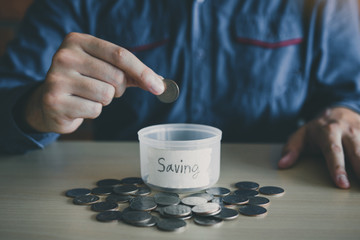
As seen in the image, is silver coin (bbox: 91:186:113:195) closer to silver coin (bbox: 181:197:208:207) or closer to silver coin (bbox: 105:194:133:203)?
silver coin (bbox: 105:194:133:203)

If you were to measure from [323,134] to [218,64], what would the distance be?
43 cm

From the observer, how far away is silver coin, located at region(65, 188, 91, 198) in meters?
0.61

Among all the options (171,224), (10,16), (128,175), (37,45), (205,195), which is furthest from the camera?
(10,16)

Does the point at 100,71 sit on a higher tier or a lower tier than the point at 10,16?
lower

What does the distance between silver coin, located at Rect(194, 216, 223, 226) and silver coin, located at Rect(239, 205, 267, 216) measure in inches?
1.8

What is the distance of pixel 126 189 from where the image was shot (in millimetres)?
625

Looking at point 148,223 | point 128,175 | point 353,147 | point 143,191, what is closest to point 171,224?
point 148,223

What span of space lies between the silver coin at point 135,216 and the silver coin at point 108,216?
1 cm

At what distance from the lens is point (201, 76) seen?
3.67ft

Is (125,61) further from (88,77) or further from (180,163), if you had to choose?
(180,163)

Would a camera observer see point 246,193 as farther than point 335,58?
No

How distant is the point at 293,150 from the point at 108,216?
18.7 inches

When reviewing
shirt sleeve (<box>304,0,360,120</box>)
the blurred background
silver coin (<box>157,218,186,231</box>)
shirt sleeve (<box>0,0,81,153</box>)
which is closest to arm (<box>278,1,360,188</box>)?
shirt sleeve (<box>304,0,360,120</box>)

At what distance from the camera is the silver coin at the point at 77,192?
61 centimetres
